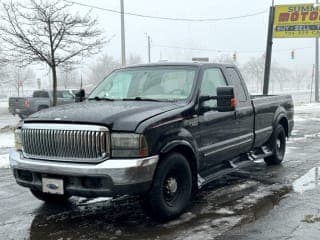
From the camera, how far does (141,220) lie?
5.39 m

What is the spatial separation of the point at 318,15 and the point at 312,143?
76.0 ft

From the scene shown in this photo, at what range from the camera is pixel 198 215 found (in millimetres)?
5559

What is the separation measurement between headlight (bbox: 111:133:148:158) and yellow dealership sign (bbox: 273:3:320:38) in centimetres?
2937

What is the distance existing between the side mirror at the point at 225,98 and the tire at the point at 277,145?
2948mm

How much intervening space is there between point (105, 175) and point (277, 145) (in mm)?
4896

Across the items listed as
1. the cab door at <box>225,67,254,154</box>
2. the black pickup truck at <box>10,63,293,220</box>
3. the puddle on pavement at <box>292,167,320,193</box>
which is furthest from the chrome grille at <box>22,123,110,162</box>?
the puddle on pavement at <box>292,167,320,193</box>

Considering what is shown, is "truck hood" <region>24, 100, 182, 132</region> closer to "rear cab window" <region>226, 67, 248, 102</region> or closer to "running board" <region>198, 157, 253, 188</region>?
"running board" <region>198, 157, 253, 188</region>

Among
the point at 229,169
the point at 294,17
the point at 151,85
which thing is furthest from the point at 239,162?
the point at 294,17

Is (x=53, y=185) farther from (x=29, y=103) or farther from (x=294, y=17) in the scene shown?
(x=294, y=17)

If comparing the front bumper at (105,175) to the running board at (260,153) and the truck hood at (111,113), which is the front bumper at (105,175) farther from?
the running board at (260,153)

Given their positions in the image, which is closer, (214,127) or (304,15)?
(214,127)

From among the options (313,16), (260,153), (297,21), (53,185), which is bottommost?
(260,153)

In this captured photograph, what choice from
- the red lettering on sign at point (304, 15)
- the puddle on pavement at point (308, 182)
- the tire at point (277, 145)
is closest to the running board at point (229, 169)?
the puddle on pavement at point (308, 182)

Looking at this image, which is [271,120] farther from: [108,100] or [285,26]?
[285,26]
